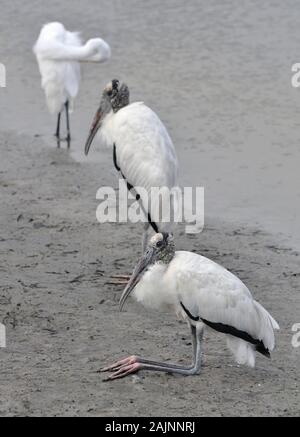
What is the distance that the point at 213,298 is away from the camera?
6395 millimetres

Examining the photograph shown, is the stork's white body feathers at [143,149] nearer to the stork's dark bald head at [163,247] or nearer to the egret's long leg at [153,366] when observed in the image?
the stork's dark bald head at [163,247]

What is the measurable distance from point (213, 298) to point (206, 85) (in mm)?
8003

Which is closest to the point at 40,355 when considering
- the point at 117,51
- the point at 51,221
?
the point at 51,221

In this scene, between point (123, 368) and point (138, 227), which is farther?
point (138, 227)

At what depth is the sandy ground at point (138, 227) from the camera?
20.7ft

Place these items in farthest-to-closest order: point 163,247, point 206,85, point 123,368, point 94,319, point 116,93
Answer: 1. point 206,85
2. point 116,93
3. point 94,319
4. point 163,247
5. point 123,368

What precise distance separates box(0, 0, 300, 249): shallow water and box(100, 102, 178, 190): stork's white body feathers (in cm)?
172

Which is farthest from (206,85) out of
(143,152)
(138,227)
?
(143,152)

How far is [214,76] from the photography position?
14.4 meters

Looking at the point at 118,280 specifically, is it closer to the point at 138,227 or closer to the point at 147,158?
the point at 147,158

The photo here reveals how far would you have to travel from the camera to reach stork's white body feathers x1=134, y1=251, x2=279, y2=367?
6371 mm

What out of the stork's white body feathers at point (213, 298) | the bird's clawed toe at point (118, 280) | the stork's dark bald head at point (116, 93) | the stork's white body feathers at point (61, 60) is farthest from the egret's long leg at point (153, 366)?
the stork's white body feathers at point (61, 60)

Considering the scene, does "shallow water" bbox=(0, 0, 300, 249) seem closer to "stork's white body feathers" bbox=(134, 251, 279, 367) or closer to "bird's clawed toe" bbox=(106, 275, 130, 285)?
"bird's clawed toe" bbox=(106, 275, 130, 285)
